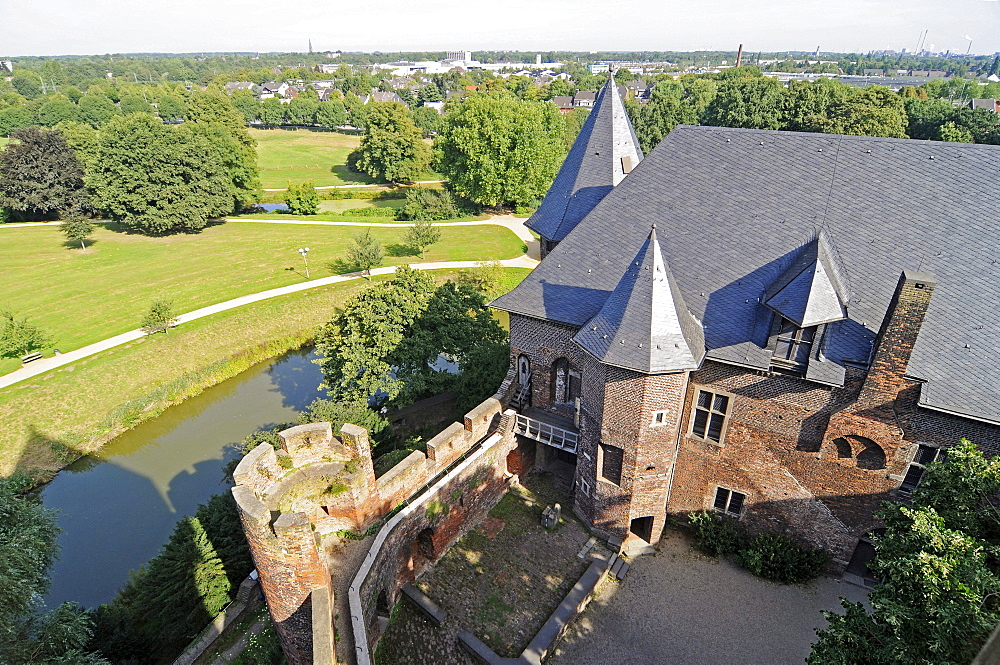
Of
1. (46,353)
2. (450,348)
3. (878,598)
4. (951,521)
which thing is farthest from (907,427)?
(46,353)

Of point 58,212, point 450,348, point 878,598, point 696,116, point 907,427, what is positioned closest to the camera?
point 878,598

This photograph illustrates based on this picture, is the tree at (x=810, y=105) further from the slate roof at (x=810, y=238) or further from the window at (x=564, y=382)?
the window at (x=564, y=382)

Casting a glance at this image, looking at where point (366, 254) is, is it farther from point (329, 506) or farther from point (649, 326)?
point (649, 326)

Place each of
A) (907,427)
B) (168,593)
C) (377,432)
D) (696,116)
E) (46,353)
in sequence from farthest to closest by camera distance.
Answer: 1. (696,116)
2. (46,353)
3. (377,432)
4. (168,593)
5. (907,427)

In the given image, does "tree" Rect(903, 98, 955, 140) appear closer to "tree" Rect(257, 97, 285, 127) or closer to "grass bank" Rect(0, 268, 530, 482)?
"grass bank" Rect(0, 268, 530, 482)

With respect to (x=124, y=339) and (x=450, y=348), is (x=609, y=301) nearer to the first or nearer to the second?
(x=450, y=348)

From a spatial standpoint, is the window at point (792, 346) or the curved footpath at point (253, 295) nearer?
the window at point (792, 346)

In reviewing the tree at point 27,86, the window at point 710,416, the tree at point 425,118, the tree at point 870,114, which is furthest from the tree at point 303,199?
the tree at point 27,86
